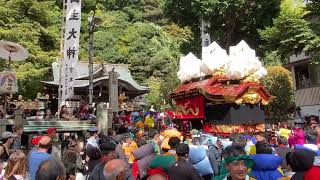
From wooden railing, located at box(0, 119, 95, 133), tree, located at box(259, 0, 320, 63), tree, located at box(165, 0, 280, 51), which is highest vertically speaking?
tree, located at box(165, 0, 280, 51)

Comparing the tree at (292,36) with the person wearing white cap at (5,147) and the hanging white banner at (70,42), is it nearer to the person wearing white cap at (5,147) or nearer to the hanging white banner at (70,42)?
the hanging white banner at (70,42)

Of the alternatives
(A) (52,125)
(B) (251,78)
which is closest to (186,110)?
(B) (251,78)

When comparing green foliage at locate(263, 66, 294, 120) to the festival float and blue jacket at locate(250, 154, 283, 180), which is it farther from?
blue jacket at locate(250, 154, 283, 180)

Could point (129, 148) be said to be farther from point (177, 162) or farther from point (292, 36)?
point (292, 36)

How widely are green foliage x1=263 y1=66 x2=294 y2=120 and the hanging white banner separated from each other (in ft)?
49.5

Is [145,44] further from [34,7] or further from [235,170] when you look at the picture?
[235,170]

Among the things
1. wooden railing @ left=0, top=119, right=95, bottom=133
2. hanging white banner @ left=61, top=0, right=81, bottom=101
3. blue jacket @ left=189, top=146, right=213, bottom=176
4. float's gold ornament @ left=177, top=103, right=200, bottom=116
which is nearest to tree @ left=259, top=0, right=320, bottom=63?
float's gold ornament @ left=177, top=103, right=200, bottom=116

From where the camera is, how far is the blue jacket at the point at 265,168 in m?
4.60

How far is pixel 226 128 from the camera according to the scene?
1052cm

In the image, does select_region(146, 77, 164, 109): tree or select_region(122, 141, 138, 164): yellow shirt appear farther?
select_region(146, 77, 164, 109): tree

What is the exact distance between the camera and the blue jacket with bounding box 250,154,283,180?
4.60 metres

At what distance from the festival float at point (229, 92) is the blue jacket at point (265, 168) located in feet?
18.0

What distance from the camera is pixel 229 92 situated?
33.6 feet

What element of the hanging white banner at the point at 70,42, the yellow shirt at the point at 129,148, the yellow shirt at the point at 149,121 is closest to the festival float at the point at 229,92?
the yellow shirt at the point at 129,148
